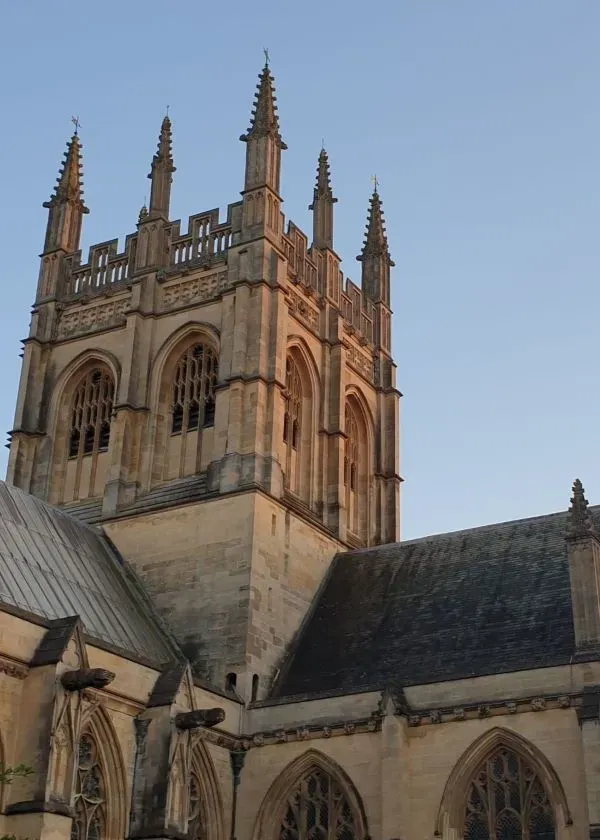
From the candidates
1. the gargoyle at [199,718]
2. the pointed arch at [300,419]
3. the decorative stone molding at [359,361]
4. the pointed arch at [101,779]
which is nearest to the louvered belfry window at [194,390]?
the pointed arch at [300,419]

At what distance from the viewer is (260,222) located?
115ft

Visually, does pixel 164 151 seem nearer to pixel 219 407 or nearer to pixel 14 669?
pixel 219 407

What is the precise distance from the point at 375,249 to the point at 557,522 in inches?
552

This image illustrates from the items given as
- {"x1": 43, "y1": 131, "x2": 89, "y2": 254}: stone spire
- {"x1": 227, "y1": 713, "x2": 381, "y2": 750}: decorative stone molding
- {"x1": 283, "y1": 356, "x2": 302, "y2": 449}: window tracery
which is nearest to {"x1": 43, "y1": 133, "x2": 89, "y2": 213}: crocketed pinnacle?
{"x1": 43, "y1": 131, "x2": 89, "y2": 254}: stone spire

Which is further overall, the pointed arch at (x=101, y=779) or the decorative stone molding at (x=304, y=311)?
the decorative stone molding at (x=304, y=311)

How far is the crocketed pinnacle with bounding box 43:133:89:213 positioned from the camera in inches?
1575

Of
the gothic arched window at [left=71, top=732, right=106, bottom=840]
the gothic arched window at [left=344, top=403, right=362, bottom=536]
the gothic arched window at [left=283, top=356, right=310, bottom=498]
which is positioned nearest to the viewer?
the gothic arched window at [left=71, top=732, right=106, bottom=840]

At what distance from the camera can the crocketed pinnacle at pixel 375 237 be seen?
4241 centimetres

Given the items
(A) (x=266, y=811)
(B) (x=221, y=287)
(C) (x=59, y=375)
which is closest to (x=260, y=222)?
(B) (x=221, y=287)

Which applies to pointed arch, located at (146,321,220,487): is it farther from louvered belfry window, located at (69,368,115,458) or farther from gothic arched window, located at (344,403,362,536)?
gothic arched window, located at (344,403,362,536)

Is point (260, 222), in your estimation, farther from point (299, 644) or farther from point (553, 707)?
point (553, 707)

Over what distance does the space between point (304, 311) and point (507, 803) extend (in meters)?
16.0

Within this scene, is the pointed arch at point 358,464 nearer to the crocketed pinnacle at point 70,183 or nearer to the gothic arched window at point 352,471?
the gothic arched window at point 352,471

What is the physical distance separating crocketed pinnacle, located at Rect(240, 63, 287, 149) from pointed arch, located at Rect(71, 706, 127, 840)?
18.0 metres
